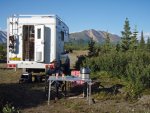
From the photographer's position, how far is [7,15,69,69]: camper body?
707 inches

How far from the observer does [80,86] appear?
15414mm

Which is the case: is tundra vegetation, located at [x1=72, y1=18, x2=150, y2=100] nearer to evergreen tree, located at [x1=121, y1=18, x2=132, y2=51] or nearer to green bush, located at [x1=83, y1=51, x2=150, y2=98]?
green bush, located at [x1=83, y1=51, x2=150, y2=98]

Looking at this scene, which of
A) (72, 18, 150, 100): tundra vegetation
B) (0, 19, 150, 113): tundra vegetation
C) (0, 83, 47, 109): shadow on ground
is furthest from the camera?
(72, 18, 150, 100): tundra vegetation

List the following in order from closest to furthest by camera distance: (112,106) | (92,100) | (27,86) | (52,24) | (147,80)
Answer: (112,106) < (92,100) < (147,80) < (27,86) < (52,24)

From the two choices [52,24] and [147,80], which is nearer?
[147,80]

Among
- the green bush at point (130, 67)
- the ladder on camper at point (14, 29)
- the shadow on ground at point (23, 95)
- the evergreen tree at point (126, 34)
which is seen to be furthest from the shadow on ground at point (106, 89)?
the evergreen tree at point (126, 34)

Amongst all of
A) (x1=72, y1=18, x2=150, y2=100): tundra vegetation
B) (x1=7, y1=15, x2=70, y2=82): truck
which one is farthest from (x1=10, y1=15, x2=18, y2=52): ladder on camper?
(x1=72, y1=18, x2=150, y2=100): tundra vegetation

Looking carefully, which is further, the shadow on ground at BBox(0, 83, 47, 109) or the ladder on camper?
the ladder on camper

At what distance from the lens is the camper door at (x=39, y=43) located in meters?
17.9

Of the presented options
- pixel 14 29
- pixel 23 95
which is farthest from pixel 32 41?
pixel 23 95

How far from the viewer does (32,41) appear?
60.6 ft

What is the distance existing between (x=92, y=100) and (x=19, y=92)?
140 inches

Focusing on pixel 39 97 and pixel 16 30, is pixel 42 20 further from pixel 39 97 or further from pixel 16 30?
pixel 39 97

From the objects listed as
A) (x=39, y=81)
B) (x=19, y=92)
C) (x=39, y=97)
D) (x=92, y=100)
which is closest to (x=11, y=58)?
(x=39, y=81)
